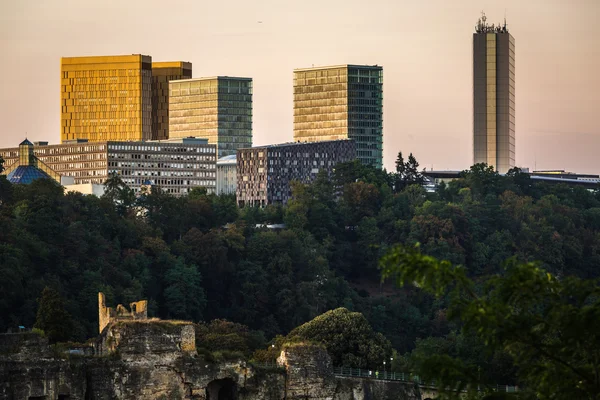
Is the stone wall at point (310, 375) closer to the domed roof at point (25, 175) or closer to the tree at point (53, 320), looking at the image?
the tree at point (53, 320)

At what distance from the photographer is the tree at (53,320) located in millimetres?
81938

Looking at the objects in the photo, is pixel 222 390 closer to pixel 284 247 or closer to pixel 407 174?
pixel 284 247

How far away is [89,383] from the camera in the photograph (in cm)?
5762

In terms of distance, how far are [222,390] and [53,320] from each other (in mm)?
23107

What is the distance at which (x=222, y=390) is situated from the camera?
62.8 m

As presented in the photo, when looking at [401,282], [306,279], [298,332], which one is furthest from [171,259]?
[401,282]

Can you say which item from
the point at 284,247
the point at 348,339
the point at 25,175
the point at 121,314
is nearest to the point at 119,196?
the point at 25,175

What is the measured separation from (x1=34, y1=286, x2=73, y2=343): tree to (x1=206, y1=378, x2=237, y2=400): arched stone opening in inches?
786

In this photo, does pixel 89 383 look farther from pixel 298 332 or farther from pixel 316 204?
pixel 316 204

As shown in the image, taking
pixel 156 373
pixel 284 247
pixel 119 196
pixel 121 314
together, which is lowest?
pixel 156 373

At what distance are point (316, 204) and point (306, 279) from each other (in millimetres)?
Result: 24840

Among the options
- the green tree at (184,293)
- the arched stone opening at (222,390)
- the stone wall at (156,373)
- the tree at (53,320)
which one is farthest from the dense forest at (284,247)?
the arched stone opening at (222,390)

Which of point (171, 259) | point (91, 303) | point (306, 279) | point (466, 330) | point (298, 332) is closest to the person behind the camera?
point (466, 330)

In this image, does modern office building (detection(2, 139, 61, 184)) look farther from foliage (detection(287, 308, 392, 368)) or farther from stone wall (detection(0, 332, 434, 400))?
stone wall (detection(0, 332, 434, 400))
